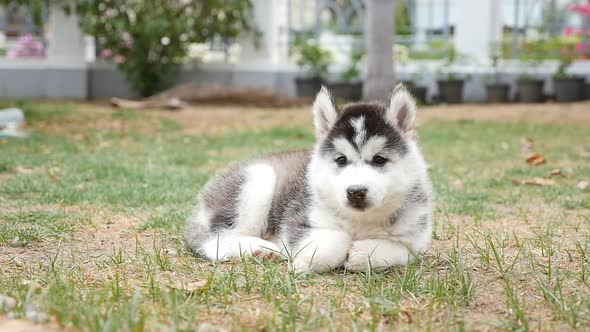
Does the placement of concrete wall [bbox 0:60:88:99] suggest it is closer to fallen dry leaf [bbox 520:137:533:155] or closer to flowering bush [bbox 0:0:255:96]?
flowering bush [bbox 0:0:255:96]

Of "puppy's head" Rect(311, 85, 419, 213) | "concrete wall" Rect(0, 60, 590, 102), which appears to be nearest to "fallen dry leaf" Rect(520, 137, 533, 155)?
"puppy's head" Rect(311, 85, 419, 213)

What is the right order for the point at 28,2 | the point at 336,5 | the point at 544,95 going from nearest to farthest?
the point at 28,2
the point at 544,95
the point at 336,5

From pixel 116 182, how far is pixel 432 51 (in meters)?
12.3

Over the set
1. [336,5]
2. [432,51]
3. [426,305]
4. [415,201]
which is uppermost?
[336,5]

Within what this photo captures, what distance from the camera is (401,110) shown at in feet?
12.8

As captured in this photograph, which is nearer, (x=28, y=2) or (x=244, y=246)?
(x=244, y=246)

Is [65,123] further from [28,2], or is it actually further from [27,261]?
[27,261]

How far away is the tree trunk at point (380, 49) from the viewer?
41.9 feet

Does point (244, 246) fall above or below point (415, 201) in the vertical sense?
below

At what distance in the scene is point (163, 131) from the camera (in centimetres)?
1133

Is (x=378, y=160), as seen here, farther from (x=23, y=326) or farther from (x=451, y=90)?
(x=451, y=90)

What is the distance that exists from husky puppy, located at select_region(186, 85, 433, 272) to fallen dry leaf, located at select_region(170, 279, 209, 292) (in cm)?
50

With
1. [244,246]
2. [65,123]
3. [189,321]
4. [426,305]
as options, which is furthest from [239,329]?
[65,123]

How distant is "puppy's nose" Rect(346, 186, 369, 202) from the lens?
3.43 meters
